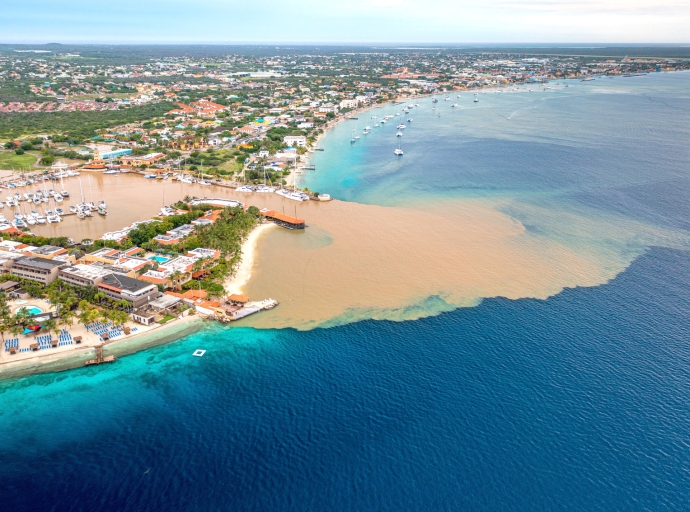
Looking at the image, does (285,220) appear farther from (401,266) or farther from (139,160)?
(139,160)

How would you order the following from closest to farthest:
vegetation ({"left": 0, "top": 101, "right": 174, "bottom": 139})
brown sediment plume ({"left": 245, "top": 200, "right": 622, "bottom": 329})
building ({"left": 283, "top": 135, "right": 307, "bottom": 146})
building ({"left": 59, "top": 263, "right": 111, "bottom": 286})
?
building ({"left": 59, "top": 263, "right": 111, "bottom": 286}) < brown sediment plume ({"left": 245, "top": 200, "right": 622, "bottom": 329}) < building ({"left": 283, "top": 135, "right": 307, "bottom": 146}) < vegetation ({"left": 0, "top": 101, "right": 174, "bottom": 139})

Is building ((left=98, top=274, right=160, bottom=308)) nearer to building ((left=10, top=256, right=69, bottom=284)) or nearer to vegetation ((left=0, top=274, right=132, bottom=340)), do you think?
vegetation ((left=0, top=274, right=132, bottom=340))

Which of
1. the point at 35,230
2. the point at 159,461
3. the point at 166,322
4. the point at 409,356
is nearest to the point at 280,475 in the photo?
the point at 159,461

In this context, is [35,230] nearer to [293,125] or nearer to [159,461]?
[159,461]

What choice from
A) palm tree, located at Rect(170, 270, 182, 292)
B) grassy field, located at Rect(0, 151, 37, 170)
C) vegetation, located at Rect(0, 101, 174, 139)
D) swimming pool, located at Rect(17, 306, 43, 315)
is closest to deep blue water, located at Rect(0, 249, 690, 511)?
palm tree, located at Rect(170, 270, 182, 292)

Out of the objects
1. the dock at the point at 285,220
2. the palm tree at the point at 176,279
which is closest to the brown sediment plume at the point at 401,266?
the dock at the point at 285,220
